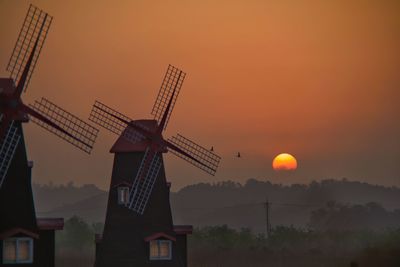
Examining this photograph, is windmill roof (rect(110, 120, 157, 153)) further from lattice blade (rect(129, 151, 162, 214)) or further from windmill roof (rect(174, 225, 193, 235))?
windmill roof (rect(174, 225, 193, 235))

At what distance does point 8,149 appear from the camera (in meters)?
33.8

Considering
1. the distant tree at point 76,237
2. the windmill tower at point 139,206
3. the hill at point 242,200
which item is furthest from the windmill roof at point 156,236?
the hill at point 242,200

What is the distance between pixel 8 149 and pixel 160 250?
9.05 meters

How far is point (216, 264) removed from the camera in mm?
55406

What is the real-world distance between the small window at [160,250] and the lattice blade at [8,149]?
8153 millimetres

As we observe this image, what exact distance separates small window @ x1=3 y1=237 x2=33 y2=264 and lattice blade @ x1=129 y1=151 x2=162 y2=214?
5.19m

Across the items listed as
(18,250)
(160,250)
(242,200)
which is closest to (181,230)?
(160,250)

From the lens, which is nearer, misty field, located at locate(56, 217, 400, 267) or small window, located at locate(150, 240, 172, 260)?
small window, located at locate(150, 240, 172, 260)

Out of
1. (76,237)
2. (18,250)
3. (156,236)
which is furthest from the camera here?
(76,237)

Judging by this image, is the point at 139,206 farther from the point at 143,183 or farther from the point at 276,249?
the point at 276,249

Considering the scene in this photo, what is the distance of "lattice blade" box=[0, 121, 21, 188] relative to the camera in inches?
1330

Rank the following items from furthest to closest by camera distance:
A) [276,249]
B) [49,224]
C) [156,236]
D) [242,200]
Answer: [242,200], [276,249], [156,236], [49,224]

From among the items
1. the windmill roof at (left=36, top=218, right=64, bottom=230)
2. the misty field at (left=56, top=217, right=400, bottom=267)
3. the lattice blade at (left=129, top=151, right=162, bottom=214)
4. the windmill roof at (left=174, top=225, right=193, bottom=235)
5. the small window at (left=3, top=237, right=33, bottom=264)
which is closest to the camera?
the small window at (left=3, top=237, right=33, bottom=264)

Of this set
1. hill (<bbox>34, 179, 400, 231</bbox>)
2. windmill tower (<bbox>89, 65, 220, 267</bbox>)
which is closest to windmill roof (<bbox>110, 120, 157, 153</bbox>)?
windmill tower (<bbox>89, 65, 220, 267</bbox>)
